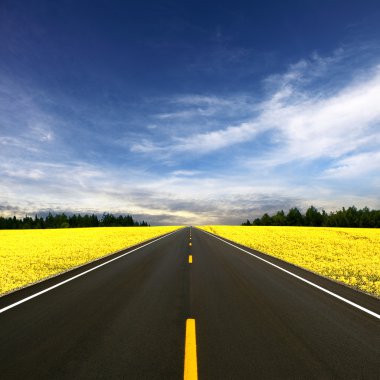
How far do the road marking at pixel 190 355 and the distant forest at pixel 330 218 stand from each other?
9465 centimetres

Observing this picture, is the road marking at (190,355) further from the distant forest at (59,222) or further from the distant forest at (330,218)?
the distant forest at (59,222)

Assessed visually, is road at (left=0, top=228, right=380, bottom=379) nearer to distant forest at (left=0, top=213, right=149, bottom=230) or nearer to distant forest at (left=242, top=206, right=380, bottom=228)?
distant forest at (left=242, top=206, right=380, bottom=228)

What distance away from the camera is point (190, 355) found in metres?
4.29

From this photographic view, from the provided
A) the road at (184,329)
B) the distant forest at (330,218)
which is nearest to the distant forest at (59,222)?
the distant forest at (330,218)

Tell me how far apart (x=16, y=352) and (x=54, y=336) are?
69 centimetres

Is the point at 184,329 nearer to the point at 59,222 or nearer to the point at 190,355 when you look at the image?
the point at 190,355

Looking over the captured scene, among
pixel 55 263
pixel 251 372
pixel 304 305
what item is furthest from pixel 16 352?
pixel 55 263

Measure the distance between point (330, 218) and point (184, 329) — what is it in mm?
110705

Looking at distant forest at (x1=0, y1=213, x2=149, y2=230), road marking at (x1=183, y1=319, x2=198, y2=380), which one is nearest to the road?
road marking at (x1=183, y1=319, x2=198, y2=380)

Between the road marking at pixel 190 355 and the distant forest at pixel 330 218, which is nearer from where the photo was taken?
the road marking at pixel 190 355

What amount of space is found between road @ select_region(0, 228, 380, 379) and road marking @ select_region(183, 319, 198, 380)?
6cm

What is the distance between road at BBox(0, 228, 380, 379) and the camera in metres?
3.97

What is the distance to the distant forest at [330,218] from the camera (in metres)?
91.0

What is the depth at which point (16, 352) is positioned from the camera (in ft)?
14.6
